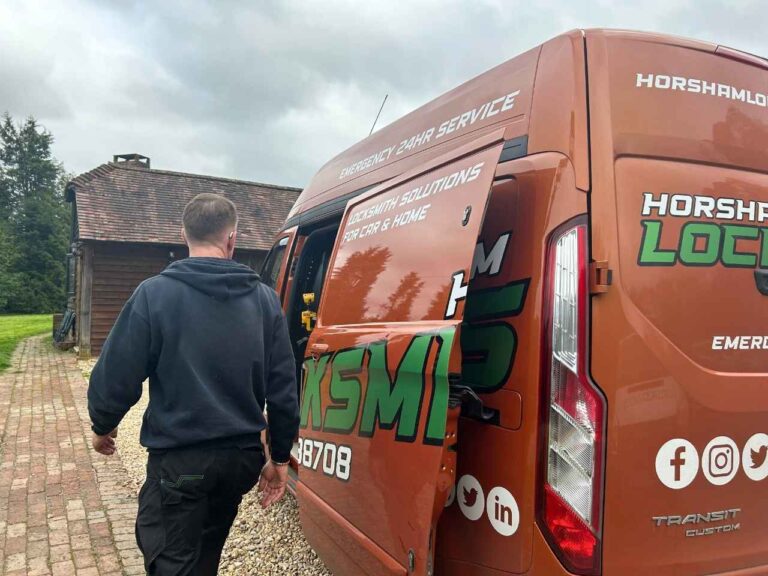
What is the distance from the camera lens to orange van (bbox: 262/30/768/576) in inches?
68.9

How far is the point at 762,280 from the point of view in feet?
6.49

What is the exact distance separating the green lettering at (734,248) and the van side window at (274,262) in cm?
357

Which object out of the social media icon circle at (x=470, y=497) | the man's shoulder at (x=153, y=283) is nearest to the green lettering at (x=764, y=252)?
the social media icon circle at (x=470, y=497)

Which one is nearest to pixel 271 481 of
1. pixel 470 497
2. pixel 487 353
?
pixel 470 497

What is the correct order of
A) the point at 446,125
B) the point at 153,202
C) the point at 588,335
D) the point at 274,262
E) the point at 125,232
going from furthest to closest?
the point at 153,202 < the point at 125,232 < the point at 274,262 < the point at 446,125 < the point at 588,335

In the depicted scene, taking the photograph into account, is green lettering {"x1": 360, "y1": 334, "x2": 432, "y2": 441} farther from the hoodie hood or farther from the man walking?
the hoodie hood

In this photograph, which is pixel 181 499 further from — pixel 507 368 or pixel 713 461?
pixel 713 461

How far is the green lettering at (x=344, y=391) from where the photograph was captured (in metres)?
2.42

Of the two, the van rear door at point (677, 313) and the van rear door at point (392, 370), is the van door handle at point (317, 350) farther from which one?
the van rear door at point (677, 313)

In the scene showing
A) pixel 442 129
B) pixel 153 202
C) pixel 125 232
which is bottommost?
pixel 442 129

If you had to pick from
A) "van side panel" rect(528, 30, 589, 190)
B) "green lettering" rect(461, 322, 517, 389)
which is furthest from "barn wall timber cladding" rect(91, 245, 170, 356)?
"van side panel" rect(528, 30, 589, 190)

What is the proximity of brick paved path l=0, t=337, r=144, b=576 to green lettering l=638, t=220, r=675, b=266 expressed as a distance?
3.43 metres

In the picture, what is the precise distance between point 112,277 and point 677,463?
610 inches

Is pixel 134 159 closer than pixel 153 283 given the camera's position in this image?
No
